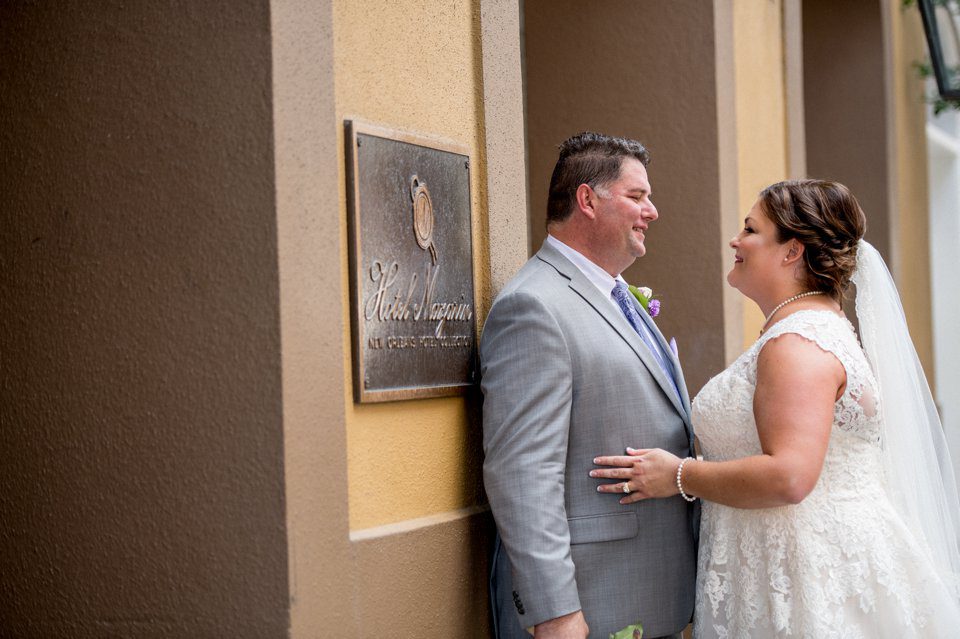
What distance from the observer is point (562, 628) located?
10.5ft

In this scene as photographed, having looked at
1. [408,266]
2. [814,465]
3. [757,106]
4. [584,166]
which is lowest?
[814,465]

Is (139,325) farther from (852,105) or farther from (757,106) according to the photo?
(852,105)

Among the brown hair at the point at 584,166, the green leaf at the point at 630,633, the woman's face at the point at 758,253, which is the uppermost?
the brown hair at the point at 584,166

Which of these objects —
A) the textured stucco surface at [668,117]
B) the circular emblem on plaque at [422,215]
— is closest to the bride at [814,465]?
the circular emblem on plaque at [422,215]

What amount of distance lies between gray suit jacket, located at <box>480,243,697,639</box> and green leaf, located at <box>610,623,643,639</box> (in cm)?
2

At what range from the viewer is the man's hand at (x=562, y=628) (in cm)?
321

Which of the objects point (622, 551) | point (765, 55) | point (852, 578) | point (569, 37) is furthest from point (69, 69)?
point (765, 55)

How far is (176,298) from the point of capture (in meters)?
2.93

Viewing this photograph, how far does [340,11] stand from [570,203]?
1.03 m

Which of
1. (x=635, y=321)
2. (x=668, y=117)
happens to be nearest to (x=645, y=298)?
(x=635, y=321)

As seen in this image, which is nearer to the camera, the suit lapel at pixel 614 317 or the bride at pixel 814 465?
the bride at pixel 814 465

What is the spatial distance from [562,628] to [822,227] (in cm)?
143

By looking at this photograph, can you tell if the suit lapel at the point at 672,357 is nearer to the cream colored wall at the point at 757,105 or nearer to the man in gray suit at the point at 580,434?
the man in gray suit at the point at 580,434

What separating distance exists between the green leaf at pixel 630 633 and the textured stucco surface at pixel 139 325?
109cm
